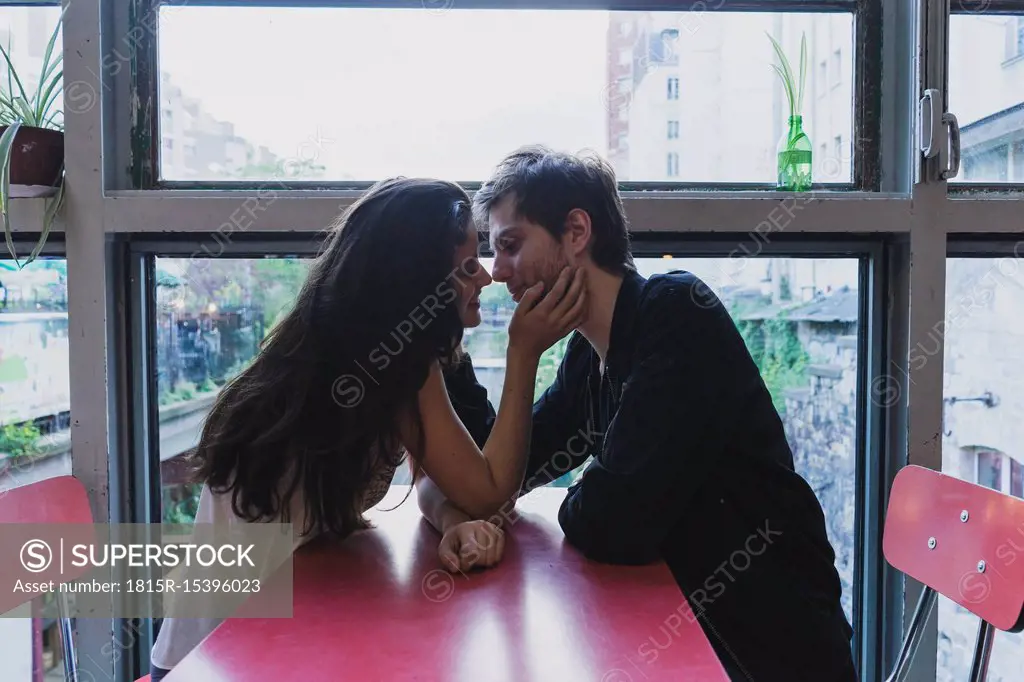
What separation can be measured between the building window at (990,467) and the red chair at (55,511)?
2128mm

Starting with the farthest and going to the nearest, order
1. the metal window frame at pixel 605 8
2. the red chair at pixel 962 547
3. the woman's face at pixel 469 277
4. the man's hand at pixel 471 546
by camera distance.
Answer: the metal window frame at pixel 605 8, the woman's face at pixel 469 277, the red chair at pixel 962 547, the man's hand at pixel 471 546

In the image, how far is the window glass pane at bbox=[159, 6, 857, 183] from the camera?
1832 mm

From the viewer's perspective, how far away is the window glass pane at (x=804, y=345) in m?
1.86

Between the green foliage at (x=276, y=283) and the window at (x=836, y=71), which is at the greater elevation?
the window at (x=836, y=71)

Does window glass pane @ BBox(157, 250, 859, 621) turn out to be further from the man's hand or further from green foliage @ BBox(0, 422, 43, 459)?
the man's hand

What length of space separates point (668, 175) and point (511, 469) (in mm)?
1001

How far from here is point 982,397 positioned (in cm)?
189

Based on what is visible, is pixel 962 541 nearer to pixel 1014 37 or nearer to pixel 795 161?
pixel 795 161

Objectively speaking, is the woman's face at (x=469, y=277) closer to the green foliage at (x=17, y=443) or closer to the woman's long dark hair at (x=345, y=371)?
the woman's long dark hair at (x=345, y=371)

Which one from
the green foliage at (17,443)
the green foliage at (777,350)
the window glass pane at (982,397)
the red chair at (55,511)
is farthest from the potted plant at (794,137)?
the green foliage at (17,443)

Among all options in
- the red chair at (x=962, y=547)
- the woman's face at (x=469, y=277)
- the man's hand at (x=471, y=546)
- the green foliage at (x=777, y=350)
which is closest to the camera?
the man's hand at (x=471, y=546)

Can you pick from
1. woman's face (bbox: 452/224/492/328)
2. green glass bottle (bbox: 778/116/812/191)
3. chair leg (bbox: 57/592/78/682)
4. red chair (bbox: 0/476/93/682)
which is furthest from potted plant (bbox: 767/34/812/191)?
chair leg (bbox: 57/592/78/682)

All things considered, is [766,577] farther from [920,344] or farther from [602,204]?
[920,344]

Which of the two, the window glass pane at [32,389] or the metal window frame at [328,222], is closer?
the metal window frame at [328,222]
